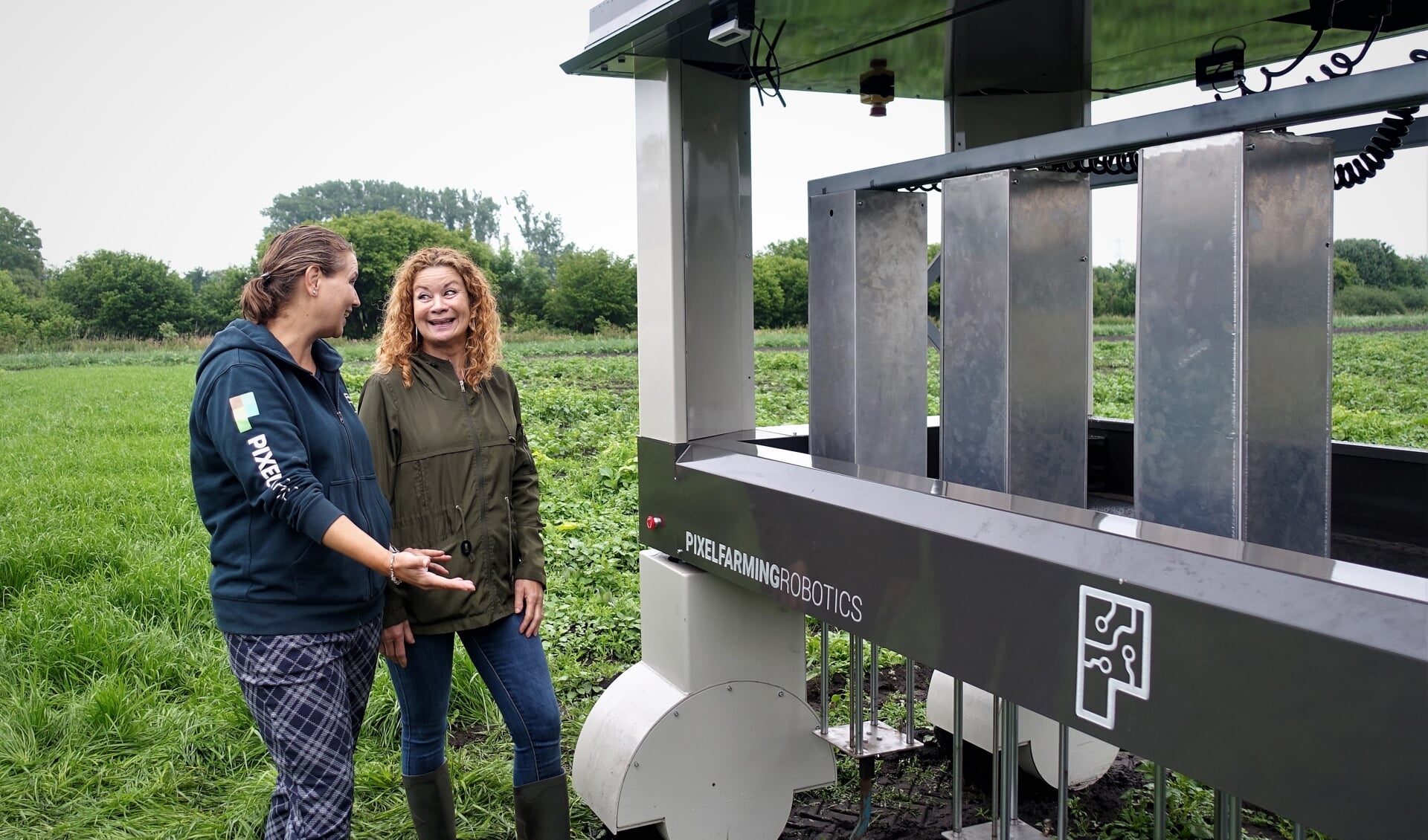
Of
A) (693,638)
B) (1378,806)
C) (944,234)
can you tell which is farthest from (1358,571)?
(693,638)

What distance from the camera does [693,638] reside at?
9.69ft

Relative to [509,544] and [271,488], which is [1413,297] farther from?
[271,488]

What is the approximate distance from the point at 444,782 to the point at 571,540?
4.02 metres

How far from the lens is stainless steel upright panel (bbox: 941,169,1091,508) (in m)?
2.26

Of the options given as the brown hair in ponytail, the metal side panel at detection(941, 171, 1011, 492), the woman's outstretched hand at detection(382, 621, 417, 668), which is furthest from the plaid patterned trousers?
the metal side panel at detection(941, 171, 1011, 492)

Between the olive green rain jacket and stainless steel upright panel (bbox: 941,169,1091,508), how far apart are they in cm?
115

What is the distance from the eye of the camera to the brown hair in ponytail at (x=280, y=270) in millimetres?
2332

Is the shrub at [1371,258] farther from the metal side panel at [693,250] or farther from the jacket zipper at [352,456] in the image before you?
the jacket zipper at [352,456]

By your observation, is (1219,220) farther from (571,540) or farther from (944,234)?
(571,540)

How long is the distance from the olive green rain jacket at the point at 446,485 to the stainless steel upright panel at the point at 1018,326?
1.15 m

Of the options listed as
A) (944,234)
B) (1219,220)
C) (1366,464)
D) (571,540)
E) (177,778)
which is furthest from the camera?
(571,540)

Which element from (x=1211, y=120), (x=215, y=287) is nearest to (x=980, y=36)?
(x=1211, y=120)

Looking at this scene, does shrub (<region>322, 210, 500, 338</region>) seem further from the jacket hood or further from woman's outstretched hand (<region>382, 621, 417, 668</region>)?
the jacket hood

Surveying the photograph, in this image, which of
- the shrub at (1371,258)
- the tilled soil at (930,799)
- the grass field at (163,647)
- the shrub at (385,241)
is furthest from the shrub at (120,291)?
the tilled soil at (930,799)
